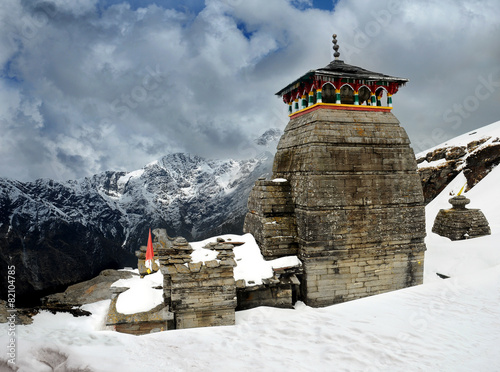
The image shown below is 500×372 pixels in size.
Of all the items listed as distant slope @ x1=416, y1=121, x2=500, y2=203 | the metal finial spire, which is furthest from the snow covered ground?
distant slope @ x1=416, y1=121, x2=500, y2=203

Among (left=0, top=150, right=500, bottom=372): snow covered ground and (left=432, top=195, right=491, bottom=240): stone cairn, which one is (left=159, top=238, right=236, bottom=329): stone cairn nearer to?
(left=0, top=150, right=500, bottom=372): snow covered ground

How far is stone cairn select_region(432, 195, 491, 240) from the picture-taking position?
17688 mm

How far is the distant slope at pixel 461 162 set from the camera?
36094 millimetres

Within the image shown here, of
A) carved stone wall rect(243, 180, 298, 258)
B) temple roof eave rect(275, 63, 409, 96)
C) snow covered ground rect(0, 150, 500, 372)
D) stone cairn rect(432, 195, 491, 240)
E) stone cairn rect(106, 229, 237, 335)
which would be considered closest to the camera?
snow covered ground rect(0, 150, 500, 372)

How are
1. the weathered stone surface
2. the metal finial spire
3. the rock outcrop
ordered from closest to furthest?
1. the weathered stone surface
2. the metal finial spire
3. the rock outcrop

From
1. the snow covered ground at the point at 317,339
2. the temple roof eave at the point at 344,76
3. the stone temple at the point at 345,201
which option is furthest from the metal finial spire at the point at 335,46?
the snow covered ground at the point at 317,339

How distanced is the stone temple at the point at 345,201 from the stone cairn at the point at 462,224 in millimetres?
8980

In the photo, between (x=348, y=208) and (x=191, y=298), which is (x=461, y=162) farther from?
(x=191, y=298)

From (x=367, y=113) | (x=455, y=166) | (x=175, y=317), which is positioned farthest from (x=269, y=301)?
(x=455, y=166)

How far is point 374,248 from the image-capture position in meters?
10.4

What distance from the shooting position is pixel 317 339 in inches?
283

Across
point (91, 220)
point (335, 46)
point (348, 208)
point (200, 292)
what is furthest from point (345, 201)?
point (91, 220)

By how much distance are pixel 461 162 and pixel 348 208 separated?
123 feet

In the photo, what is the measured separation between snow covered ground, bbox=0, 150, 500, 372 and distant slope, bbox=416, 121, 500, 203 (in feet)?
96.1
